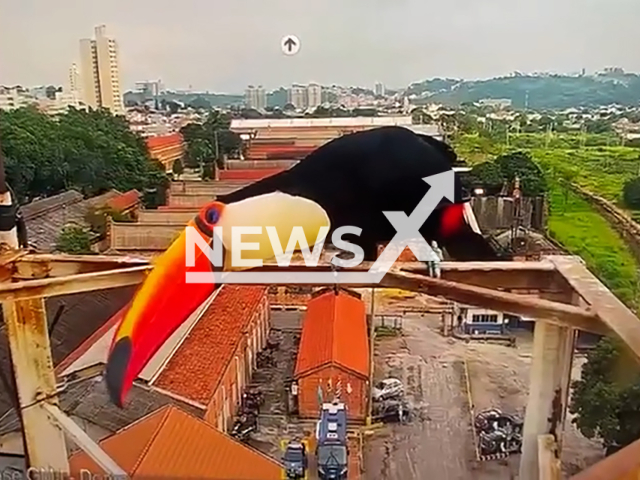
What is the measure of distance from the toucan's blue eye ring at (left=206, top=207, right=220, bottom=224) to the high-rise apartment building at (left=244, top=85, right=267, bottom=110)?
201 mm

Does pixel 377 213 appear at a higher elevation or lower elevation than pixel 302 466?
higher

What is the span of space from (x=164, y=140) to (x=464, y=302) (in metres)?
0.62

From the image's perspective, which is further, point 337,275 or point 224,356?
point 224,356

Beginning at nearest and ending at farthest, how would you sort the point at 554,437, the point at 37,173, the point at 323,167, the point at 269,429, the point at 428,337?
the point at 554,437 < the point at 323,167 < the point at 37,173 < the point at 269,429 < the point at 428,337

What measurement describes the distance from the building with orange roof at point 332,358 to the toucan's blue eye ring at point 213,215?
0.38 metres

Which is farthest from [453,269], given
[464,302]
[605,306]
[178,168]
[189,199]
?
[178,168]

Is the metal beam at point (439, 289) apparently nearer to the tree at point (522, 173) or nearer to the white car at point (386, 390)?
the tree at point (522, 173)

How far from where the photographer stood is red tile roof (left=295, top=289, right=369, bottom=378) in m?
1.33

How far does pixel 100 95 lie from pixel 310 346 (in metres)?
0.65

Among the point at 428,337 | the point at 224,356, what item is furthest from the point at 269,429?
the point at 428,337

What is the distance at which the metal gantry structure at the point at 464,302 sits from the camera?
0.75 metres

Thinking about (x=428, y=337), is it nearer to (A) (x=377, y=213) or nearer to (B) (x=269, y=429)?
(B) (x=269, y=429)

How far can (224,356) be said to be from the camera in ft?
4.40

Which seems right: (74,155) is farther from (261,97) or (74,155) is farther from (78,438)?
(78,438)
